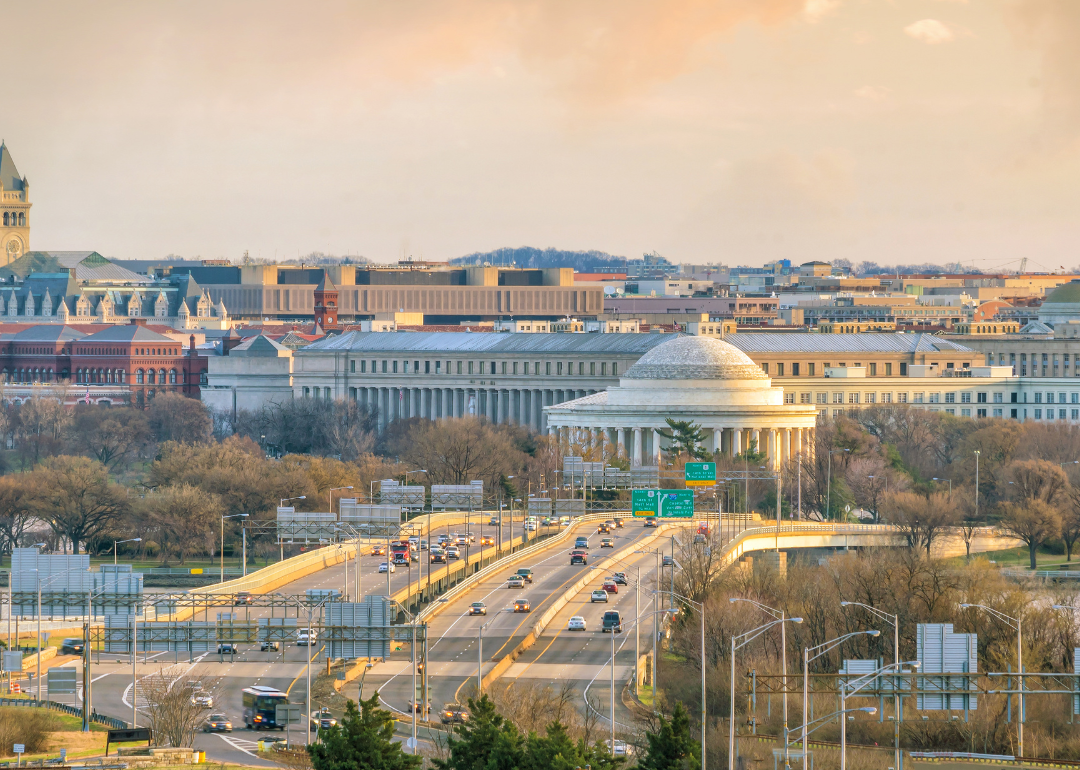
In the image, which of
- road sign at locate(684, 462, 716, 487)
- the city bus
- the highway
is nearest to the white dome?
road sign at locate(684, 462, 716, 487)

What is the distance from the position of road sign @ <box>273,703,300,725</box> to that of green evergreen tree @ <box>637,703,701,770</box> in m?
19.9

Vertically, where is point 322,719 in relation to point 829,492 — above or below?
below

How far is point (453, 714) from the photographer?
87625 mm

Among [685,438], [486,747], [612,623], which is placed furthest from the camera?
[685,438]

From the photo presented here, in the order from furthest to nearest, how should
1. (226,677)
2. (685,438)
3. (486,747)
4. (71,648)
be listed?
(685,438)
(71,648)
(226,677)
(486,747)

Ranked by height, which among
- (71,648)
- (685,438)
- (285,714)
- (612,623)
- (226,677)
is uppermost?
(685,438)

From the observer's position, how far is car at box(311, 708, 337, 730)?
85.7 metres

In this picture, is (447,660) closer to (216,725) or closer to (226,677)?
(226,677)

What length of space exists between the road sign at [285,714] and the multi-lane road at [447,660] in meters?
0.49

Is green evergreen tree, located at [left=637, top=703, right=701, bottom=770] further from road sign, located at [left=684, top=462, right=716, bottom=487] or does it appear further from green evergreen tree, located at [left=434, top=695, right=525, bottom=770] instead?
road sign, located at [left=684, top=462, right=716, bottom=487]

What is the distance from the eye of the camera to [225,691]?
97.1 m

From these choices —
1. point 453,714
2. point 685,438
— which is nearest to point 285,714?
point 453,714

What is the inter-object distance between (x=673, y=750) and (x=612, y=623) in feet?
134

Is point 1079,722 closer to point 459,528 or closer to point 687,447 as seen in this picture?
point 459,528
